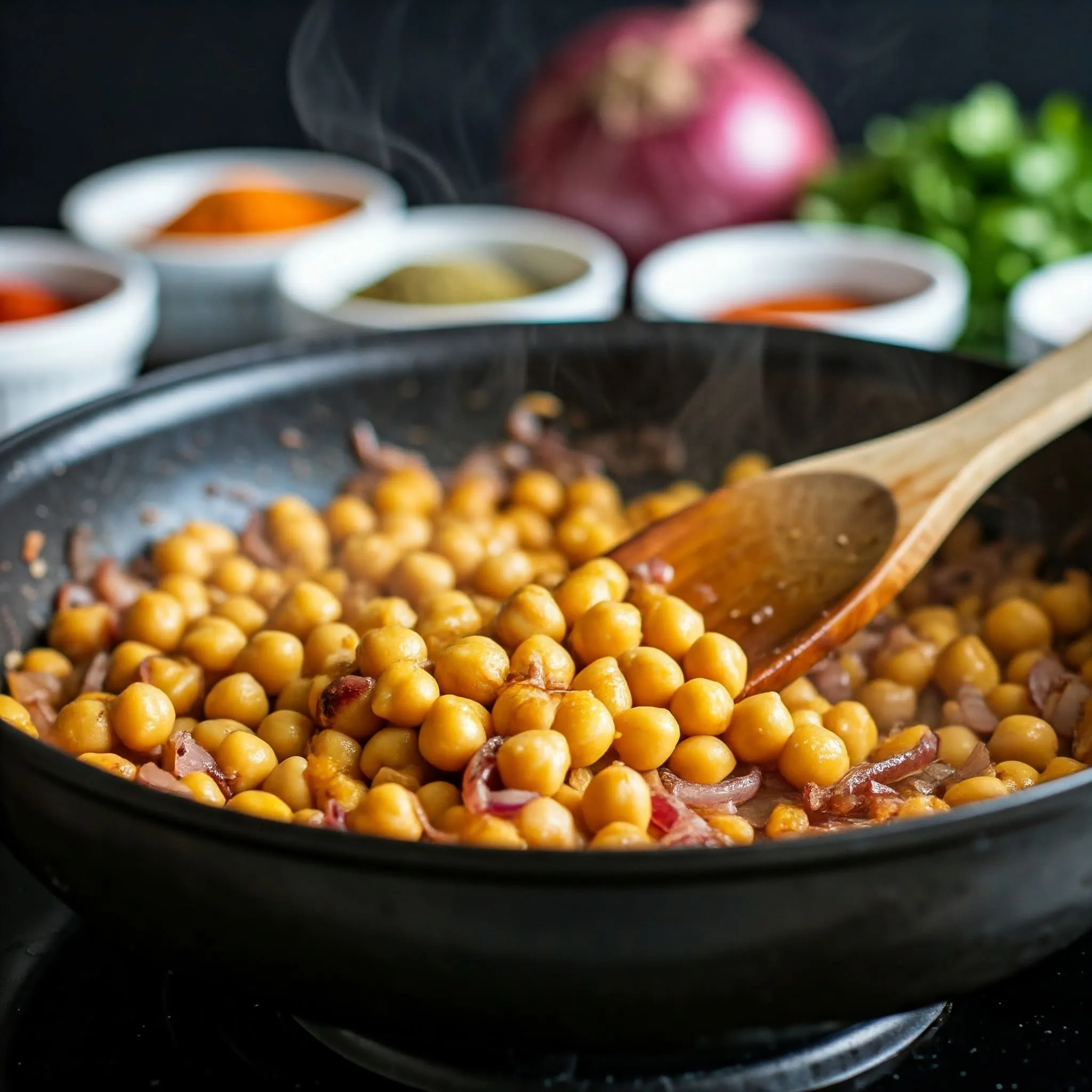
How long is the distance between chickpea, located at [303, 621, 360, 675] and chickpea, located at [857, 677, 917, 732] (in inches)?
27.0

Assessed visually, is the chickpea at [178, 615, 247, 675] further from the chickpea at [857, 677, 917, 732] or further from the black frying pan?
the chickpea at [857, 677, 917, 732]

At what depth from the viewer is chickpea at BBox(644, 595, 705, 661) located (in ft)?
5.41

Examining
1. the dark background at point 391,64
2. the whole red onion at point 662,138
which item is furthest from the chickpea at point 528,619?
the dark background at point 391,64

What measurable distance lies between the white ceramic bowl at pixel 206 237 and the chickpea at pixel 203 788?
1.72 meters

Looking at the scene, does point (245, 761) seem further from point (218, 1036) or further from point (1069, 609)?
point (1069, 609)

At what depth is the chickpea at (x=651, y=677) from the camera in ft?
5.13

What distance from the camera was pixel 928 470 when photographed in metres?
1.79

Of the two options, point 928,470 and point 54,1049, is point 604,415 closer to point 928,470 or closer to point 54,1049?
point 928,470

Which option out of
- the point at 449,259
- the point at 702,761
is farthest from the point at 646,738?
the point at 449,259

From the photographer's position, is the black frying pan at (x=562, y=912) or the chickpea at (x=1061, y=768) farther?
the chickpea at (x=1061, y=768)

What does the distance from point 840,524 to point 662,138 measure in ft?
6.15

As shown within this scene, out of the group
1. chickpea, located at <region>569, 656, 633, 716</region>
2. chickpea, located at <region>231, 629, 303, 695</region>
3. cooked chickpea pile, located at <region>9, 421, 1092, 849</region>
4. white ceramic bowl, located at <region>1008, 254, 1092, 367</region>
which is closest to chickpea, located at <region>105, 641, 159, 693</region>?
cooked chickpea pile, located at <region>9, 421, 1092, 849</region>

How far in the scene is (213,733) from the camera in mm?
1618

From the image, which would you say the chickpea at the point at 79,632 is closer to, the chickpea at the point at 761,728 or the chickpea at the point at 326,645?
the chickpea at the point at 326,645
